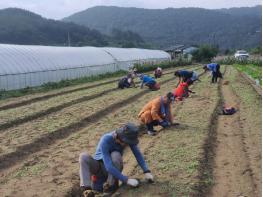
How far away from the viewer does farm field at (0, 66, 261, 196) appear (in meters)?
6.44

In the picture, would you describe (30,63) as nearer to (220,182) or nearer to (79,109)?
(79,109)

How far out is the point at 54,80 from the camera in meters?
25.9

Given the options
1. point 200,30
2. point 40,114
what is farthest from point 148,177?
point 200,30

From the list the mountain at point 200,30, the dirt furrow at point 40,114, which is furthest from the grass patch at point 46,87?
the mountain at point 200,30

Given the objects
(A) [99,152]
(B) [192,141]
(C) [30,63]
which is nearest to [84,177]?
(A) [99,152]

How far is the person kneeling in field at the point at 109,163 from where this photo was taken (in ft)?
18.7

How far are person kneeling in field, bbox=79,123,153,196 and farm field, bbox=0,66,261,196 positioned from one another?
0.84ft

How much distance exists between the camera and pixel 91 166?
6.04 meters

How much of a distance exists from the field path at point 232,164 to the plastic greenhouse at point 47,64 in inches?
510

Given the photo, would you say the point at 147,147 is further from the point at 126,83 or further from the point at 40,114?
the point at 126,83

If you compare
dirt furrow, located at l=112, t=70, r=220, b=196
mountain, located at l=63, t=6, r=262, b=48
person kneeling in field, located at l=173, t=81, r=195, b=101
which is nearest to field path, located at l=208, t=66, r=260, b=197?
dirt furrow, located at l=112, t=70, r=220, b=196

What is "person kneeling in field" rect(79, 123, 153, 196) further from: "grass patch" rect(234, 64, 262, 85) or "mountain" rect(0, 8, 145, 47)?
"mountain" rect(0, 8, 145, 47)

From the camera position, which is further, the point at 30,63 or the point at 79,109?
the point at 30,63

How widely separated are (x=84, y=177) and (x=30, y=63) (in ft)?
63.4
